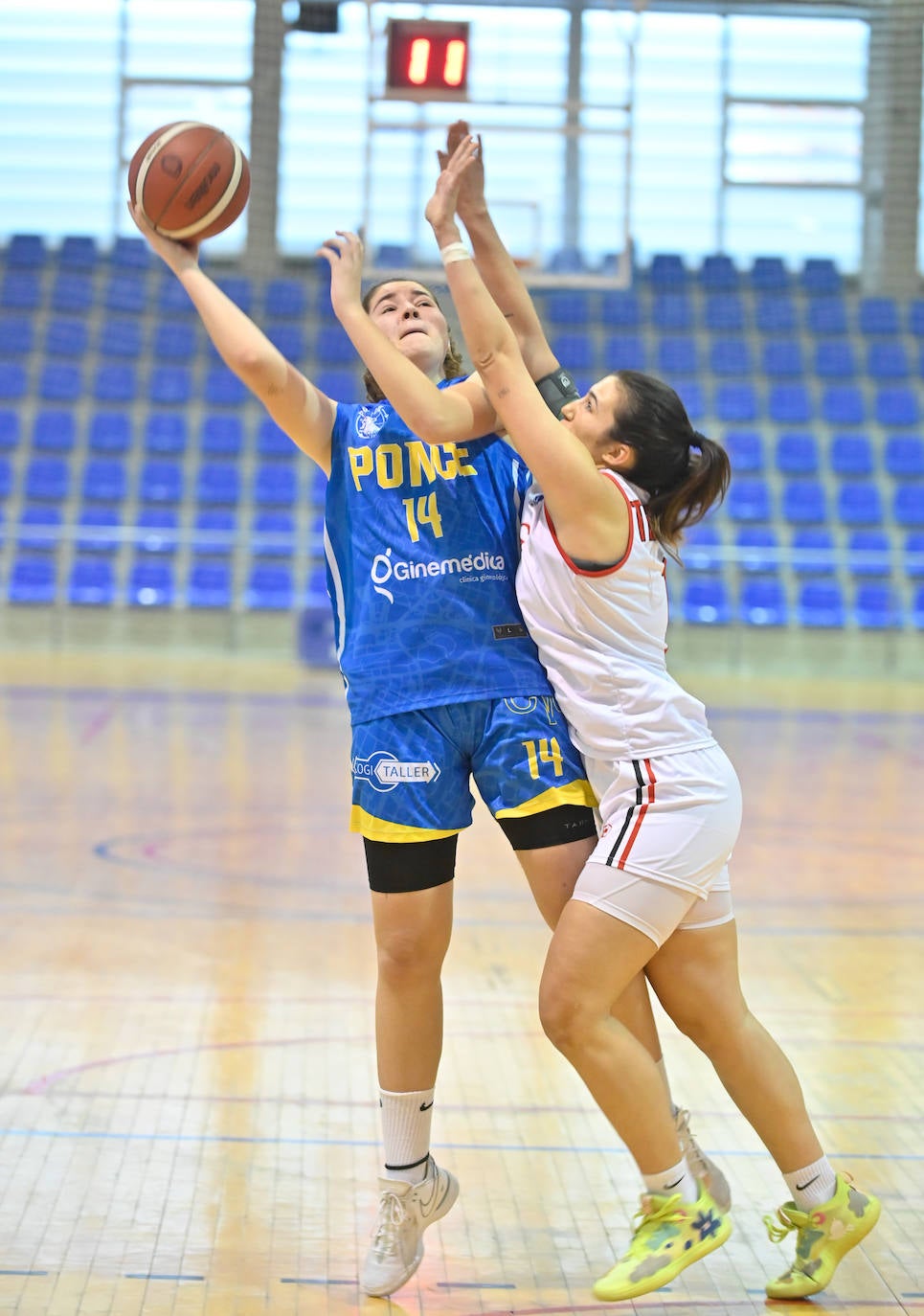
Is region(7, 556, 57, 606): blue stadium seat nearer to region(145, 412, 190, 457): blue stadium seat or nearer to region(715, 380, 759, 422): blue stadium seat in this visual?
region(145, 412, 190, 457): blue stadium seat

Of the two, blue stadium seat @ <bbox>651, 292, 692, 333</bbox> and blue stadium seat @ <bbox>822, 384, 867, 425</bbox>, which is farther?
blue stadium seat @ <bbox>651, 292, 692, 333</bbox>

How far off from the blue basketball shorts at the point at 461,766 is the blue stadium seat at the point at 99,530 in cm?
1165

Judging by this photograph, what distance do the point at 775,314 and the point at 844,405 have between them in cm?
161

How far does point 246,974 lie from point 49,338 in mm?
13771

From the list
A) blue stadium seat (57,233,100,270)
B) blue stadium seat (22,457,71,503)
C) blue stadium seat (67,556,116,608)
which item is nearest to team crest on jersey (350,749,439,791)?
blue stadium seat (67,556,116,608)

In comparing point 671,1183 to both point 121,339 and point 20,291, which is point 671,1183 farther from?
point 20,291

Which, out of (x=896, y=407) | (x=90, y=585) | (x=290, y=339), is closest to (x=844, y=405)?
(x=896, y=407)

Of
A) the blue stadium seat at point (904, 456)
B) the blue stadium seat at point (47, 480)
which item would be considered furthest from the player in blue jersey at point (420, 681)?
the blue stadium seat at point (904, 456)

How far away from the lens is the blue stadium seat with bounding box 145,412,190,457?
1572 cm

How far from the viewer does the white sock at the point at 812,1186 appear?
100 inches

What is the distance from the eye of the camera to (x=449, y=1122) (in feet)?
11.0

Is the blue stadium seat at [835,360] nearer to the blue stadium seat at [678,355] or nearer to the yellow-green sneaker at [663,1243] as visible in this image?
the blue stadium seat at [678,355]

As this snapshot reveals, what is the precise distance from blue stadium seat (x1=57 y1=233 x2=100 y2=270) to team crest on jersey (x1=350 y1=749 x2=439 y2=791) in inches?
632

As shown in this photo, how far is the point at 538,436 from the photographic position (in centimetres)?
240
